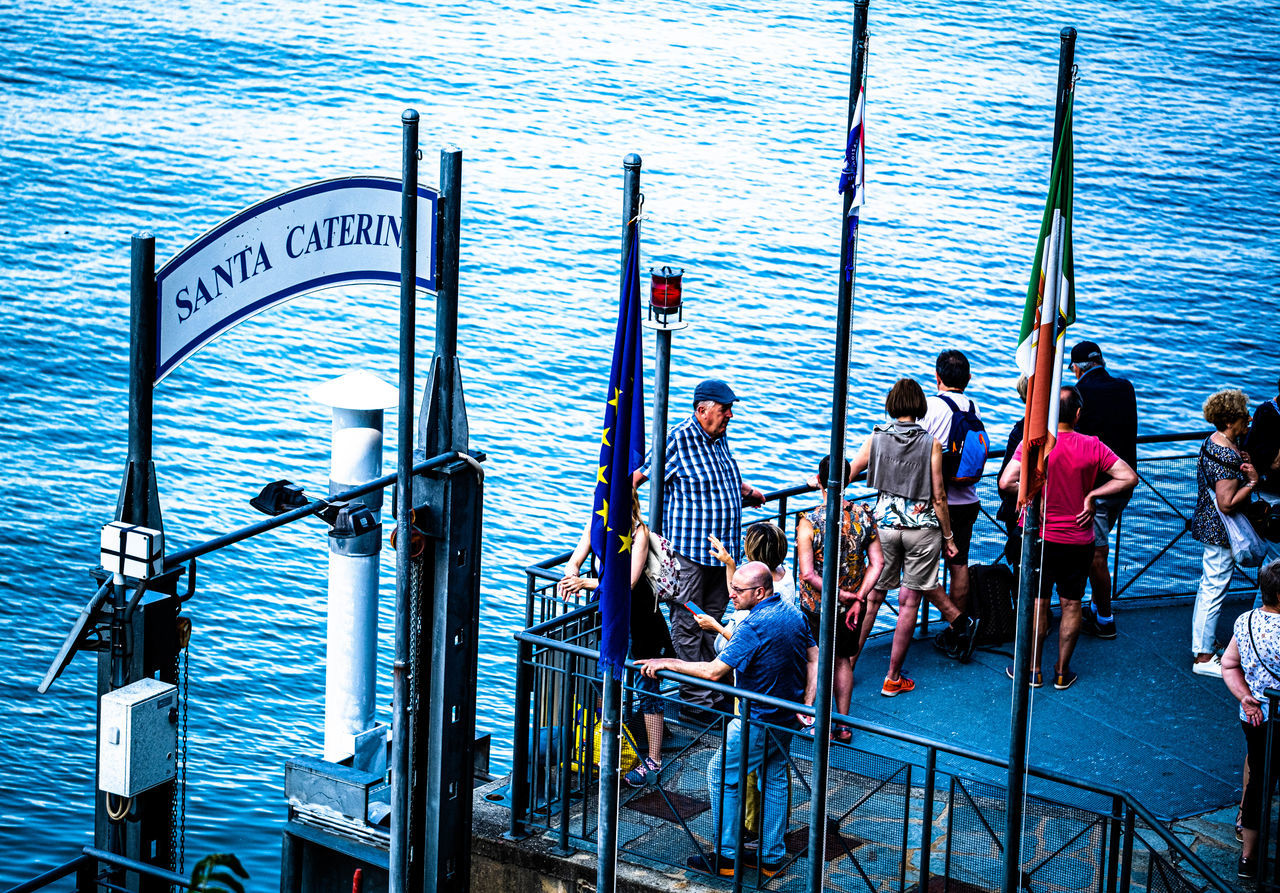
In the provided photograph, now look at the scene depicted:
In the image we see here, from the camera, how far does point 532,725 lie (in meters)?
9.51

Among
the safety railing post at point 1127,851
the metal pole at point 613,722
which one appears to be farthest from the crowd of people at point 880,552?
the metal pole at point 613,722

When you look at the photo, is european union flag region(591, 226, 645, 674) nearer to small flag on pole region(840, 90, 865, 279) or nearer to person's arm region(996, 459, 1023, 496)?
small flag on pole region(840, 90, 865, 279)

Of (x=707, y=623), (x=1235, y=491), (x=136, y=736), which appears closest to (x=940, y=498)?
(x=707, y=623)

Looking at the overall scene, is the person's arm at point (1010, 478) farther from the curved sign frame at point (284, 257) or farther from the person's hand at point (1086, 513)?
the curved sign frame at point (284, 257)

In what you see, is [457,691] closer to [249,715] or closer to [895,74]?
[249,715]

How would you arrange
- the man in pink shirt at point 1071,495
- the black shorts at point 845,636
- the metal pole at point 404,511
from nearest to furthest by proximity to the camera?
the metal pole at point 404,511 → the black shorts at point 845,636 → the man in pink shirt at point 1071,495

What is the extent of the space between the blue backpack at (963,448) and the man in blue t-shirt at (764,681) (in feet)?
7.38

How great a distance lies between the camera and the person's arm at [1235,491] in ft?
34.5

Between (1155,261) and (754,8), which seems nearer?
(1155,261)

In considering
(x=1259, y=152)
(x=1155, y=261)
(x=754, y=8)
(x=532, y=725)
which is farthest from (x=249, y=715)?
(x=754, y=8)

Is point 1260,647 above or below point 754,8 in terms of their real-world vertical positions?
below

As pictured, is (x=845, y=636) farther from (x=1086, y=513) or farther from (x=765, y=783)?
(x=1086, y=513)

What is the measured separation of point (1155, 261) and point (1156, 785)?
76.5 feet

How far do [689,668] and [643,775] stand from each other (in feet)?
2.83
